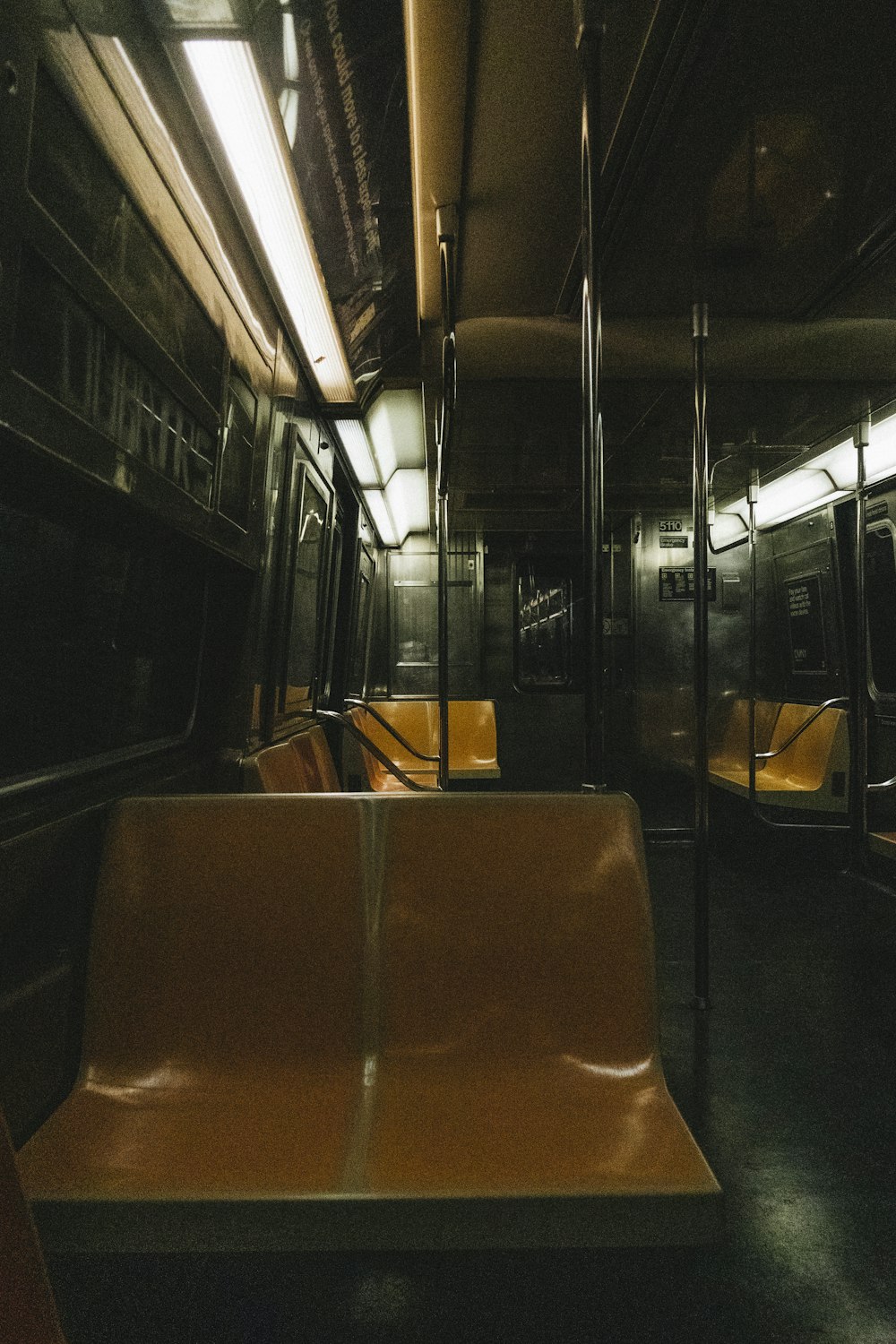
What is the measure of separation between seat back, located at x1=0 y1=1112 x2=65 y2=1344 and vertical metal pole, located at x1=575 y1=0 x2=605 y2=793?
1149mm

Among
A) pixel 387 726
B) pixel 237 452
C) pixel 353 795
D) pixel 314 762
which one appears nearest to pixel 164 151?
pixel 237 452

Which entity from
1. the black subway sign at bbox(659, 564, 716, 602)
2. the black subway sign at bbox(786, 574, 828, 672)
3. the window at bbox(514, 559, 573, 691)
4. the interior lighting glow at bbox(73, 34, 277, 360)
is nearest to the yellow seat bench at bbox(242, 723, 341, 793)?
the interior lighting glow at bbox(73, 34, 277, 360)

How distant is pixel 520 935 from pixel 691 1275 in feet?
2.36

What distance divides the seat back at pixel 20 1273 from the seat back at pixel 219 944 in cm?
67

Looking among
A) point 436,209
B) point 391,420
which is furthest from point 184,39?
point 391,420

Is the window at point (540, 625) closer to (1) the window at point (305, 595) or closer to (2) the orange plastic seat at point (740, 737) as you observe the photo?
(2) the orange plastic seat at point (740, 737)

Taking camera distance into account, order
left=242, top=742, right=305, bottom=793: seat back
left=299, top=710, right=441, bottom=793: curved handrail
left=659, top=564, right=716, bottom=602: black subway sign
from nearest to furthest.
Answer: left=242, top=742, right=305, bottom=793: seat back
left=299, top=710, right=441, bottom=793: curved handrail
left=659, top=564, right=716, bottom=602: black subway sign

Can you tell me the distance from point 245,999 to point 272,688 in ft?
5.49

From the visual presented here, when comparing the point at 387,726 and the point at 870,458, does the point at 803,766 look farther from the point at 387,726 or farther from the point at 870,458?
the point at 387,726

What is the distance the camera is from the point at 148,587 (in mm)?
2021

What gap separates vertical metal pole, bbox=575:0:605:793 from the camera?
1.52 meters

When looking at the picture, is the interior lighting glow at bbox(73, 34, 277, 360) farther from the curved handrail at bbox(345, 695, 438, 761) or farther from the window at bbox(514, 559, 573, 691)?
the window at bbox(514, 559, 573, 691)

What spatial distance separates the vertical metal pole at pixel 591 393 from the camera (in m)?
1.52

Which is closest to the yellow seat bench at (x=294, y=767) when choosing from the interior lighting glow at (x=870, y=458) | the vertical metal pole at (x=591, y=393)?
the vertical metal pole at (x=591, y=393)
